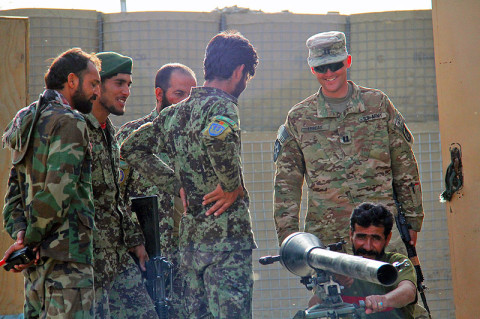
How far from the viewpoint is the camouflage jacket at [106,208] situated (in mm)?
3695

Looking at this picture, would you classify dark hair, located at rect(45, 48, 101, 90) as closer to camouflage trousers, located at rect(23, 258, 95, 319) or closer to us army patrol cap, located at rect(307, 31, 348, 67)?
camouflage trousers, located at rect(23, 258, 95, 319)

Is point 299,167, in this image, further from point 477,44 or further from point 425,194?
point 425,194

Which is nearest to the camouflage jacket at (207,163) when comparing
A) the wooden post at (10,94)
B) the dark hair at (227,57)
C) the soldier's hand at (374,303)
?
the dark hair at (227,57)

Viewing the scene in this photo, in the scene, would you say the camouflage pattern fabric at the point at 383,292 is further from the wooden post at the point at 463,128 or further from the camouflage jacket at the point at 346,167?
the wooden post at the point at 463,128

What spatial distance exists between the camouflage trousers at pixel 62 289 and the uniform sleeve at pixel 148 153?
1.24 meters

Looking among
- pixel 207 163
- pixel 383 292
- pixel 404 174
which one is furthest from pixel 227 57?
pixel 383 292

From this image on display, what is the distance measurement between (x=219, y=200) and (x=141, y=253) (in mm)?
566

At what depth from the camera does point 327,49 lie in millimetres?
4418

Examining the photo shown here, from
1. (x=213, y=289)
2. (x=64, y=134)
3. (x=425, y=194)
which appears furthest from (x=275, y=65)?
(x=64, y=134)

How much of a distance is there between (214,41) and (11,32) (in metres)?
2.23

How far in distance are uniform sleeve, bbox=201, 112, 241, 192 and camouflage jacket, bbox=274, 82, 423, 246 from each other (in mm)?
599

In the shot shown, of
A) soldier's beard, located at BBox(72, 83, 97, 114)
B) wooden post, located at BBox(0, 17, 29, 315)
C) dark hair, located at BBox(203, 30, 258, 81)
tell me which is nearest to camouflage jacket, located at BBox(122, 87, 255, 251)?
dark hair, located at BBox(203, 30, 258, 81)

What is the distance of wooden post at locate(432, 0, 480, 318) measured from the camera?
17.0 feet

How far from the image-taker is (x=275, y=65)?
691 cm
